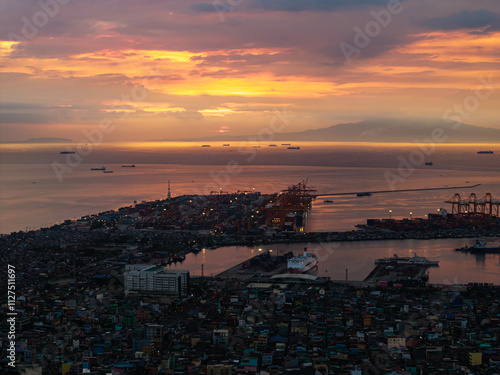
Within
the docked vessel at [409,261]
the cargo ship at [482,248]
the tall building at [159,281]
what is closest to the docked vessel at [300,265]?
the docked vessel at [409,261]

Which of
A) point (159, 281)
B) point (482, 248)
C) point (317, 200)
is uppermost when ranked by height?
point (317, 200)

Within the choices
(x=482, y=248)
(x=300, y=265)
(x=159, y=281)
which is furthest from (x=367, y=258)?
(x=159, y=281)

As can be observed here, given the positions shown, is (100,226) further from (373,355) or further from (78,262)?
(373,355)

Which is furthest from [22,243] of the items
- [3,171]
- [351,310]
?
[3,171]

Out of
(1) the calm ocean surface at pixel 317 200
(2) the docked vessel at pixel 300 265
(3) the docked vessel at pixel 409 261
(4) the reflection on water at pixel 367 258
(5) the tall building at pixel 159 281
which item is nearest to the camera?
(5) the tall building at pixel 159 281

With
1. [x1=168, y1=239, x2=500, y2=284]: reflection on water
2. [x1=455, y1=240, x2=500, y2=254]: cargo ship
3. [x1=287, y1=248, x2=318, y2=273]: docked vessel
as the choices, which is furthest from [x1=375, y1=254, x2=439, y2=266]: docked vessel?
[x1=455, y1=240, x2=500, y2=254]: cargo ship

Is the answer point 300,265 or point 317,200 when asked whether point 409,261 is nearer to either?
point 300,265

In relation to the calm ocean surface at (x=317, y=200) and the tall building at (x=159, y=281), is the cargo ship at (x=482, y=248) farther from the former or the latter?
the tall building at (x=159, y=281)

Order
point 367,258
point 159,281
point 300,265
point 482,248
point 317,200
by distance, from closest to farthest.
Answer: point 159,281
point 300,265
point 367,258
point 482,248
point 317,200
